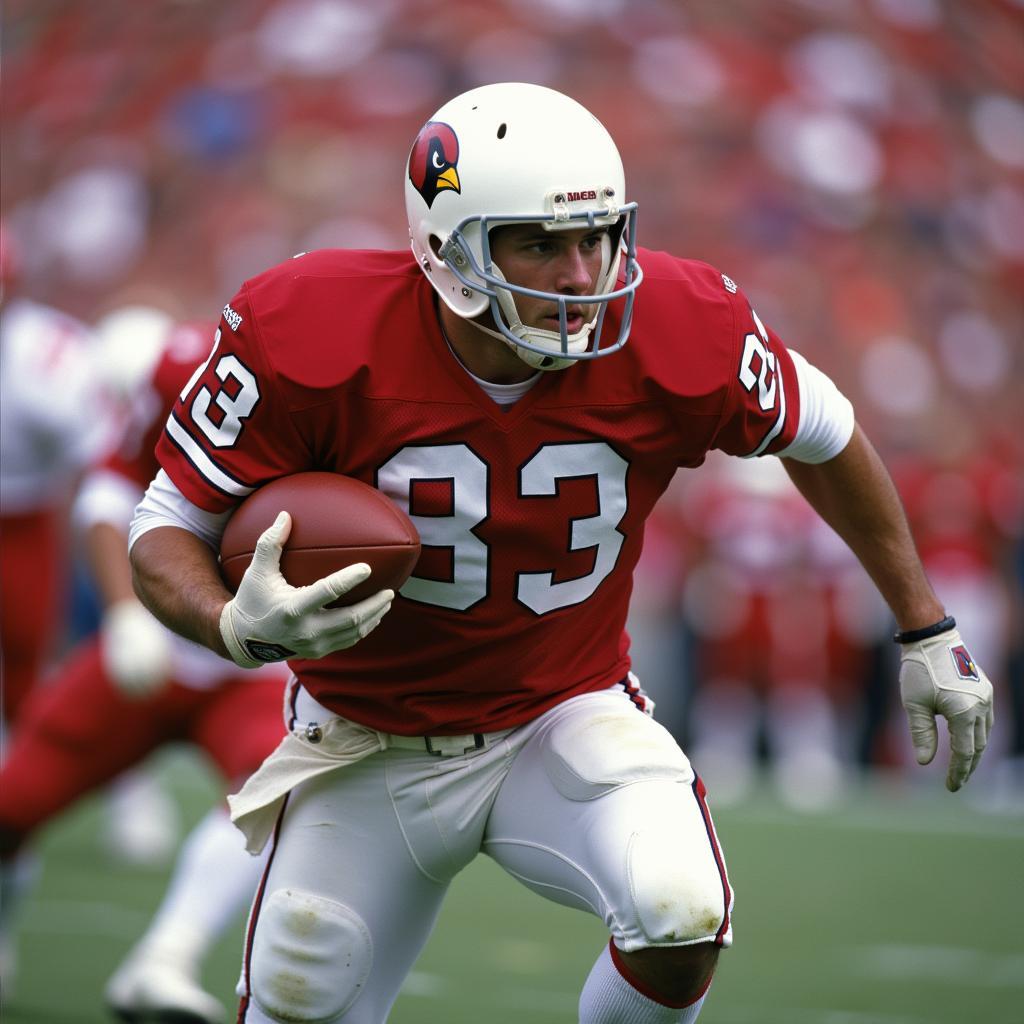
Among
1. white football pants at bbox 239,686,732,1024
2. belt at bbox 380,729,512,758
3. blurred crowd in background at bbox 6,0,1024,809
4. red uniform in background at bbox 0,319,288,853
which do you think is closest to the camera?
white football pants at bbox 239,686,732,1024

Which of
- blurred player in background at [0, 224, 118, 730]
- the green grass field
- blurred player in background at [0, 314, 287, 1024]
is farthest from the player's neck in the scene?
blurred player in background at [0, 224, 118, 730]

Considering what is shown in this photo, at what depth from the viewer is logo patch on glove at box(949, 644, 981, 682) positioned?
9.45 feet

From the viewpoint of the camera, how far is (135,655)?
12.5 ft

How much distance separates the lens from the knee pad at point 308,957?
8.73ft

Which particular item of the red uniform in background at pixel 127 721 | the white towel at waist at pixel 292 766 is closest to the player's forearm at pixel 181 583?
the white towel at waist at pixel 292 766

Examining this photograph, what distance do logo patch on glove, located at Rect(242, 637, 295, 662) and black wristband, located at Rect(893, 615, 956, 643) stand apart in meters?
1.12

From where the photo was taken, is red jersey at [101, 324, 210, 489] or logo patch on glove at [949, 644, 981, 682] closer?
logo patch on glove at [949, 644, 981, 682]

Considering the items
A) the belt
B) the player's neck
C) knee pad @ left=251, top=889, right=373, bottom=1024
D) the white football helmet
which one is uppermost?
the white football helmet

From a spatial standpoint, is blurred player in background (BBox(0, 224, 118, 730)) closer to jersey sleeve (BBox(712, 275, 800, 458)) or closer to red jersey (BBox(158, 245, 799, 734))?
red jersey (BBox(158, 245, 799, 734))

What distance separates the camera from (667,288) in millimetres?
2736

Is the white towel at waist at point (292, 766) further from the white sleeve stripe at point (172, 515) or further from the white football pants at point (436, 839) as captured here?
the white sleeve stripe at point (172, 515)

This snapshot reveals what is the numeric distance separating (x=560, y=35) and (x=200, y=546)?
1269 centimetres

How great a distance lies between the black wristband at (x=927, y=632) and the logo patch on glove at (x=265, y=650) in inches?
44.3

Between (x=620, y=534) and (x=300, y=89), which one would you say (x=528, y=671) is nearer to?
(x=620, y=534)
